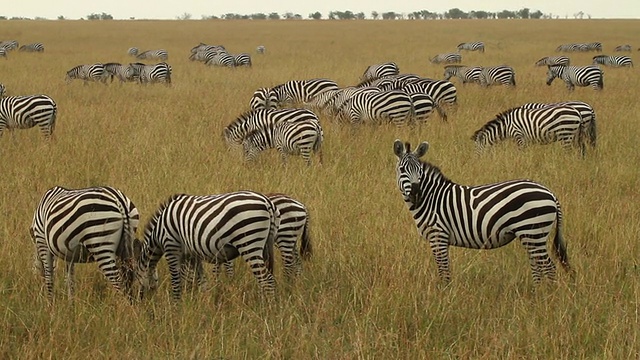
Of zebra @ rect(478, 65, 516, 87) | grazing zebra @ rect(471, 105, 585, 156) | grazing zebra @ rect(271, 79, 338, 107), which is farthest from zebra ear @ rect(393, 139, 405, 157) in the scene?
zebra @ rect(478, 65, 516, 87)

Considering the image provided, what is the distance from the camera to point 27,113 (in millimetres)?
10703

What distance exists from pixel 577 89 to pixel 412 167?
1604 centimetres

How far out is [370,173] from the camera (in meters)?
Answer: 8.95

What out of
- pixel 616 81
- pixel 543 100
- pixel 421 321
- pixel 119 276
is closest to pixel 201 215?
pixel 119 276

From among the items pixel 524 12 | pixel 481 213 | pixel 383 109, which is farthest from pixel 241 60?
pixel 524 12

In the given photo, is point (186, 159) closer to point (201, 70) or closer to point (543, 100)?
point (543, 100)

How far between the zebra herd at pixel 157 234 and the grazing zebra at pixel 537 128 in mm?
6028

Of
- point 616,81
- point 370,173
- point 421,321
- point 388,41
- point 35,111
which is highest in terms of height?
point 388,41

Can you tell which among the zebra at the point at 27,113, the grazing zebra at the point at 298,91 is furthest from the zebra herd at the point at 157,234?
the grazing zebra at the point at 298,91

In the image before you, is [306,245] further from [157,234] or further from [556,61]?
[556,61]

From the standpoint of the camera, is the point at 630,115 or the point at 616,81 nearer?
the point at 630,115

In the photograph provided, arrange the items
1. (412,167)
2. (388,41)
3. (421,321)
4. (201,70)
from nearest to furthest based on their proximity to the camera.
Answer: (421,321)
(412,167)
(201,70)
(388,41)

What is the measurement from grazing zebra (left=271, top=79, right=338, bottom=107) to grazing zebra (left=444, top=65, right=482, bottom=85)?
241 inches

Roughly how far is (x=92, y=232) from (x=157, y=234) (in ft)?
1.69
